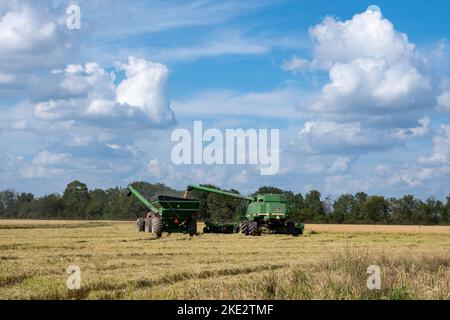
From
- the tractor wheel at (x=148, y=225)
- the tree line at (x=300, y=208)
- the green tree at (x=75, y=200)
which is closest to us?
the tractor wheel at (x=148, y=225)

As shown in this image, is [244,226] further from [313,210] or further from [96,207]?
[96,207]

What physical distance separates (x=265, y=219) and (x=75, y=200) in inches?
3112

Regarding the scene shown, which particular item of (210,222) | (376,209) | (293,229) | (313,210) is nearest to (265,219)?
(293,229)

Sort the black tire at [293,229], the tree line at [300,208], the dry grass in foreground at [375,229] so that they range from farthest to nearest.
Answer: the tree line at [300,208] → the dry grass in foreground at [375,229] → the black tire at [293,229]

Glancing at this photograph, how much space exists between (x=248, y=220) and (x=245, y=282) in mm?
28018

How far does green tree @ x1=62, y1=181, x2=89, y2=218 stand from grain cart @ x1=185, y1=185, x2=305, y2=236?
2594 inches

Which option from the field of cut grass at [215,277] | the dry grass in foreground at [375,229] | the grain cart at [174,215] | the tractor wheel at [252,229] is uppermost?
the grain cart at [174,215]

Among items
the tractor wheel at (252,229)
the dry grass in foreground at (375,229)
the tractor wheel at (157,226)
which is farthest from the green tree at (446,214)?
the tractor wheel at (157,226)

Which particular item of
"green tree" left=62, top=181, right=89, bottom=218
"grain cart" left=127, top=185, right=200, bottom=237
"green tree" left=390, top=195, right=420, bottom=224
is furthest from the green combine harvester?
"green tree" left=62, top=181, right=89, bottom=218

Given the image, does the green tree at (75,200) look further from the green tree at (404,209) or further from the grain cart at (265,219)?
the grain cart at (265,219)

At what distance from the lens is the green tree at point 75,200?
106 m

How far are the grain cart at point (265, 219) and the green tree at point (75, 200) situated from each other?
216ft
